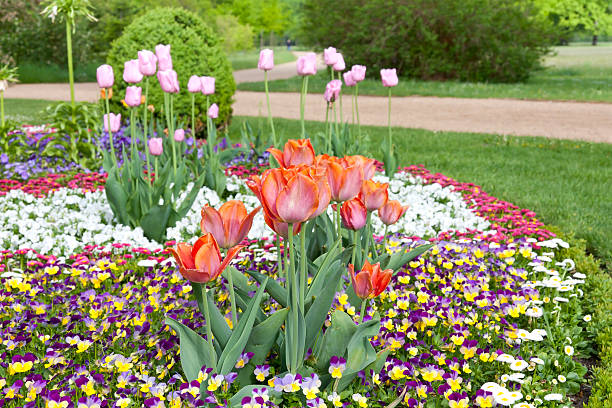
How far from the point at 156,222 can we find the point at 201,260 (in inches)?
97.0

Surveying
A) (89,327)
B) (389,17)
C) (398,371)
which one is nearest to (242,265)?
(89,327)

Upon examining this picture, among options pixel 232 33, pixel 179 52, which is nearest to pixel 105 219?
pixel 179 52

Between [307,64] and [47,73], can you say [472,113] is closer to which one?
[307,64]

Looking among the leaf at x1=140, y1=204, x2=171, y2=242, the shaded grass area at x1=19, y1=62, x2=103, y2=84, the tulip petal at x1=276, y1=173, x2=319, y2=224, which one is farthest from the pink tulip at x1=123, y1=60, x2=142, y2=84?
the shaded grass area at x1=19, y1=62, x2=103, y2=84

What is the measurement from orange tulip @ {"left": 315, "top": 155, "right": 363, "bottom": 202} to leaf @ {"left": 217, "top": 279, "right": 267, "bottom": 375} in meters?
0.37

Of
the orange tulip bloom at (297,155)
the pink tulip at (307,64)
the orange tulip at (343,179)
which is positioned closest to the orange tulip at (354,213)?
the orange tulip at (343,179)

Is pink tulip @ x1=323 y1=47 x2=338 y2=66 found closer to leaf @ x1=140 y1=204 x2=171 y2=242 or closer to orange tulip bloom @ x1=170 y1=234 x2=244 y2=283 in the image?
leaf @ x1=140 y1=204 x2=171 y2=242

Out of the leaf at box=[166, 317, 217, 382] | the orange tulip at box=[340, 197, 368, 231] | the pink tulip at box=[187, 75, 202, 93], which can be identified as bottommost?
the leaf at box=[166, 317, 217, 382]

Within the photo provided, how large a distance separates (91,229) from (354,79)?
2.16m

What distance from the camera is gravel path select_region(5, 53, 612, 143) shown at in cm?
892

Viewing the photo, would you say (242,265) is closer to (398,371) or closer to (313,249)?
(313,249)

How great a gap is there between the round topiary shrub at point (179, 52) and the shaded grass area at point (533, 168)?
4.51 ft

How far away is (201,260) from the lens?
147 cm

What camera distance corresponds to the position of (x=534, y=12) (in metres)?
17.0
